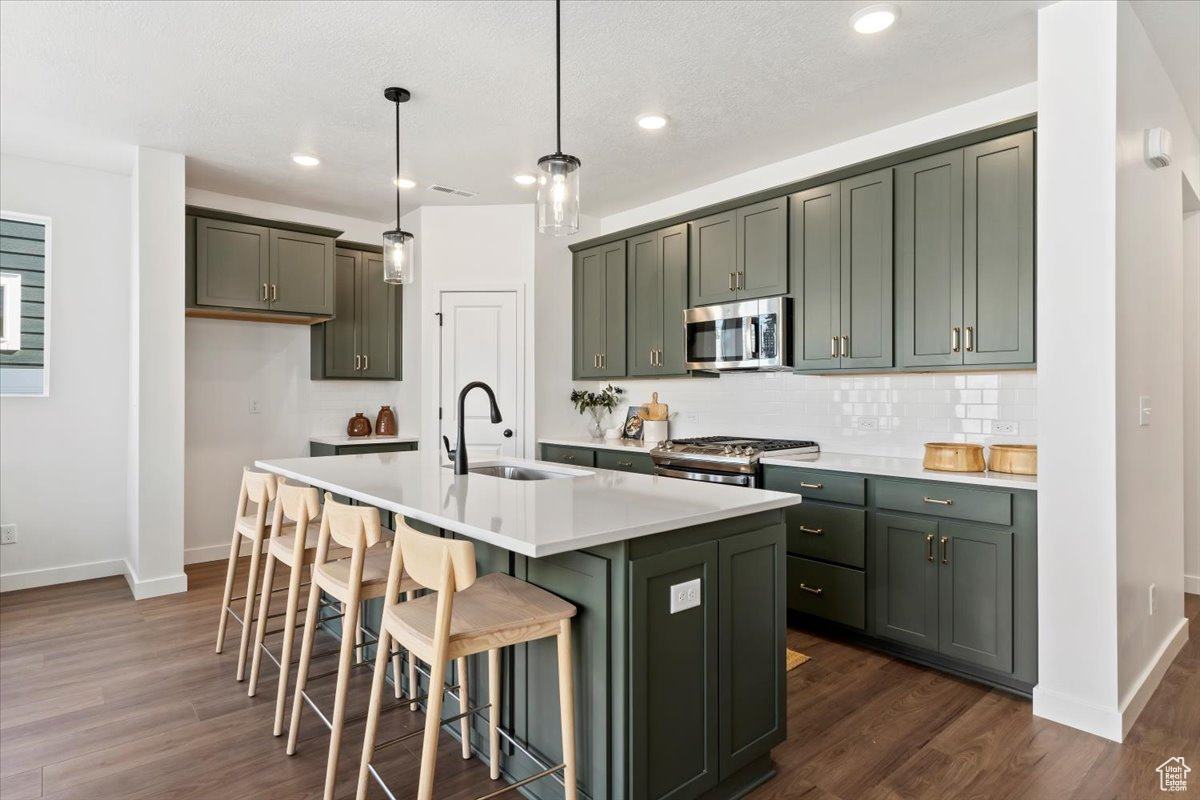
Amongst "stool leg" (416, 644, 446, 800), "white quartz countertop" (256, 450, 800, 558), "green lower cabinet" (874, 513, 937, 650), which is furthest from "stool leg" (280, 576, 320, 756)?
"green lower cabinet" (874, 513, 937, 650)

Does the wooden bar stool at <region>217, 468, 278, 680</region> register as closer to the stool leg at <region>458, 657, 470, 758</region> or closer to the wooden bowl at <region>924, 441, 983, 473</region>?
the stool leg at <region>458, 657, 470, 758</region>

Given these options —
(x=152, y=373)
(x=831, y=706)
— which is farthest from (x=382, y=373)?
(x=831, y=706)

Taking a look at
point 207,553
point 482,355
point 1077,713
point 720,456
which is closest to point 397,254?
point 720,456

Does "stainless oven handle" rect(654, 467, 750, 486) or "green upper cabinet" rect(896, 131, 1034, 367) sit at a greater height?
"green upper cabinet" rect(896, 131, 1034, 367)

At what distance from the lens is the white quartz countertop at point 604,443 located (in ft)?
15.3

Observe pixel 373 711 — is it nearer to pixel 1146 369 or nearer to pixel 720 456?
pixel 720 456

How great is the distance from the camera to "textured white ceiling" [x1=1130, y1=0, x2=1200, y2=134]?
251cm

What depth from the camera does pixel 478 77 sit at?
3148 mm

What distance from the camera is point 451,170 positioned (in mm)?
4465

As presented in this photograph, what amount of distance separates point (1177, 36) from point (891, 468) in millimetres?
2088

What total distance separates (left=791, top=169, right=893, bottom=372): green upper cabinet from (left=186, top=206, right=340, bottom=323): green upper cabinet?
3.39 meters

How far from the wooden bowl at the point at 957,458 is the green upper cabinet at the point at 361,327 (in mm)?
4154

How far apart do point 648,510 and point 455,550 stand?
0.60m

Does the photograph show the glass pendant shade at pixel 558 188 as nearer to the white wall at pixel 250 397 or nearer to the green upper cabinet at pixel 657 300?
the green upper cabinet at pixel 657 300
